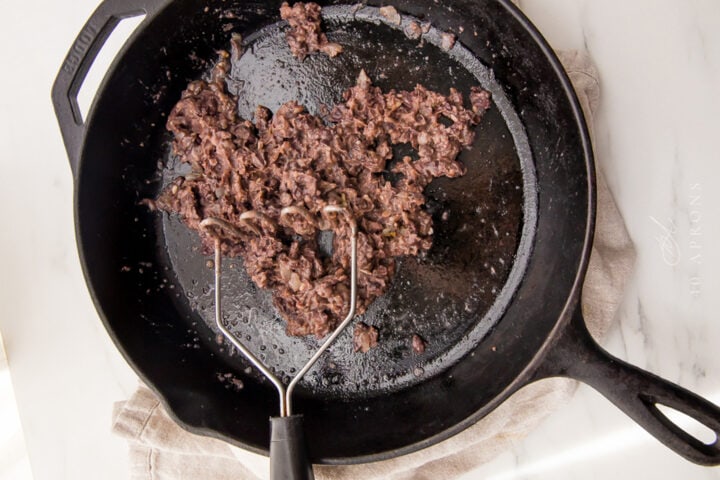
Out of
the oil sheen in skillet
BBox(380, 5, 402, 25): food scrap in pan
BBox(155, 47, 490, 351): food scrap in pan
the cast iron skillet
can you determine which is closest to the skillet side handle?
the cast iron skillet

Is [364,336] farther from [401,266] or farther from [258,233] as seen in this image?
[258,233]

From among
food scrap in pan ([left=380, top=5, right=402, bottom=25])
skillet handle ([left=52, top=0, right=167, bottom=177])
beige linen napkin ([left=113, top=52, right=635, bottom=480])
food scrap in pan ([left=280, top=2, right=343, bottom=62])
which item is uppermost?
food scrap in pan ([left=380, top=5, right=402, bottom=25])

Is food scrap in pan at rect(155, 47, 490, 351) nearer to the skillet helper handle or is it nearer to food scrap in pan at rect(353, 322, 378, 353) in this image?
food scrap in pan at rect(353, 322, 378, 353)

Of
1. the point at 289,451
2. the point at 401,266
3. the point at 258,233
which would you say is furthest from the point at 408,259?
the point at 289,451

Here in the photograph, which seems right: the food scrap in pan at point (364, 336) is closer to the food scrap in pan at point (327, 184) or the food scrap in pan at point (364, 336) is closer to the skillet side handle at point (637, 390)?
the food scrap in pan at point (327, 184)

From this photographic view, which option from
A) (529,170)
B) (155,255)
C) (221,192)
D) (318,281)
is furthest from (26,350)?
(529,170)

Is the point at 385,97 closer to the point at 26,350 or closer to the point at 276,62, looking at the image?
the point at 276,62
